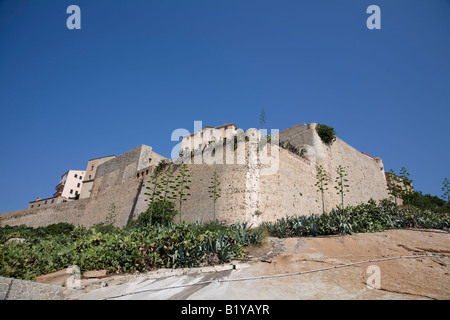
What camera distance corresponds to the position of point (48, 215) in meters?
30.8

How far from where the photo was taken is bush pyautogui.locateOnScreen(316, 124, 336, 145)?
72.9 feet

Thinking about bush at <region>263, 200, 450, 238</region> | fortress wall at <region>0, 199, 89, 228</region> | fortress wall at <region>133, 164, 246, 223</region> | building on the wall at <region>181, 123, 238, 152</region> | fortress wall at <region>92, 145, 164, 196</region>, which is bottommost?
fortress wall at <region>0, 199, 89, 228</region>

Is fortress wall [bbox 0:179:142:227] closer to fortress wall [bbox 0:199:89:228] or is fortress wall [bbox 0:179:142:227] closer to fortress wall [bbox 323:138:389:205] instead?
fortress wall [bbox 0:199:89:228]

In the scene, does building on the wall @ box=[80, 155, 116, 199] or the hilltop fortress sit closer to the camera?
the hilltop fortress

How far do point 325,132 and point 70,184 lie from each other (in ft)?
160

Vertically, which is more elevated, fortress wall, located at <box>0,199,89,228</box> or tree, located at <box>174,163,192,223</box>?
tree, located at <box>174,163,192,223</box>

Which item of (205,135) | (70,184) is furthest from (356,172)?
(70,184)

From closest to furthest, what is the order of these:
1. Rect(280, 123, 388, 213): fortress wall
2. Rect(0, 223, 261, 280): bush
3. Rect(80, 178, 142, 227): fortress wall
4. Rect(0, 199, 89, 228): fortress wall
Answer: Rect(0, 223, 261, 280): bush < Rect(280, 123, 388, 213): fortress wall < Rect(80, 178, 142, 227): fortress wall < Rect(0, 199, 89, 228): fortress wall

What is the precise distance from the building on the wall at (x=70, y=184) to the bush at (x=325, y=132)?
1841 inches

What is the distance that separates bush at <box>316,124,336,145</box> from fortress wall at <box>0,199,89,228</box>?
2422 cm

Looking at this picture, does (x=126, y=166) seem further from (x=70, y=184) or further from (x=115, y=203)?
(x=70, y=184)

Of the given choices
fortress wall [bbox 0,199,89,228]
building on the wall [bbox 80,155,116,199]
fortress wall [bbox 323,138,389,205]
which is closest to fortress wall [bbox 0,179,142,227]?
fortress wall [bbox 0,199,89,228]

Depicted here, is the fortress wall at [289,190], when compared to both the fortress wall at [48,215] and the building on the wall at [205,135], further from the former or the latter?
the fortress wall at [48,215]
